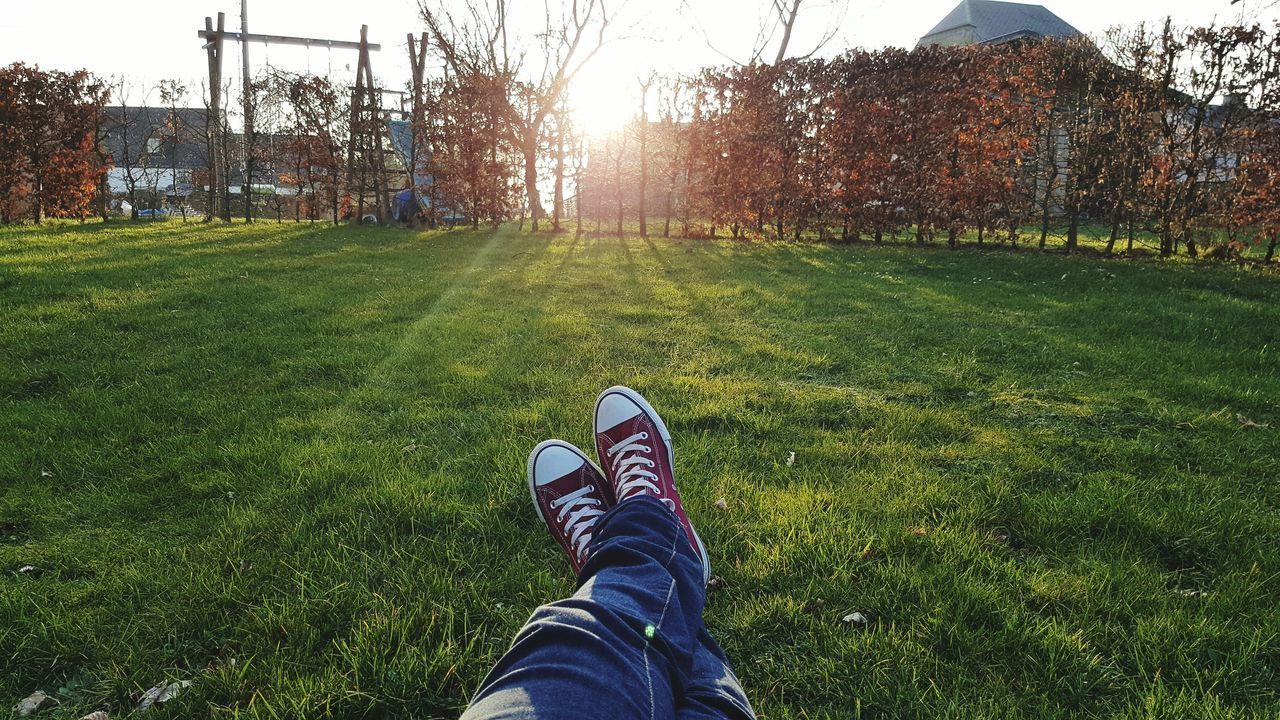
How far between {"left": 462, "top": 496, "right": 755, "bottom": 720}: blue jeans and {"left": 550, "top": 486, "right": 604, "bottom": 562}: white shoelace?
41 cm

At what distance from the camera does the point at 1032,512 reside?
2184 mm

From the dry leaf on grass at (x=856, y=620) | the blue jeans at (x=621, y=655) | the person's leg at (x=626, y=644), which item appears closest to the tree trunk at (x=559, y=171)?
the person's leg at (x=626, y=644)

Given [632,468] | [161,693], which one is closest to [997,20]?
[632,468]

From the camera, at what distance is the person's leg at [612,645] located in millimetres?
1005

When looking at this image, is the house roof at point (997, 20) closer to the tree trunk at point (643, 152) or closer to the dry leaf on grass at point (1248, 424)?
the tree trunk at point (643, 152)

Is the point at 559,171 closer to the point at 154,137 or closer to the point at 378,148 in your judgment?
the point at 378,148

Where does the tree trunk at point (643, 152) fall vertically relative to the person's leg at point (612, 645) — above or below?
above

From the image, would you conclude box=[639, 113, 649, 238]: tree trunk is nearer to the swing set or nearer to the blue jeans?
the swing set

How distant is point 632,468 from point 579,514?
272mm

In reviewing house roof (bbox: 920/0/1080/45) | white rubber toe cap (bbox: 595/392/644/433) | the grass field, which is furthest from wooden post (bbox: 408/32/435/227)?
house roof (bbox: 920/0/1080/45)


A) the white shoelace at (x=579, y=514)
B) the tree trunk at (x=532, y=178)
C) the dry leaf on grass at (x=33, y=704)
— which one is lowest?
the dry leaf on grass at (x=33, y=704)

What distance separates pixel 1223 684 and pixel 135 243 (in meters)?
11.7

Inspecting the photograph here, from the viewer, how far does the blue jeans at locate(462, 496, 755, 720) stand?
3.31 ft

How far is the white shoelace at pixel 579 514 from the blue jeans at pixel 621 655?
1.35 ft
